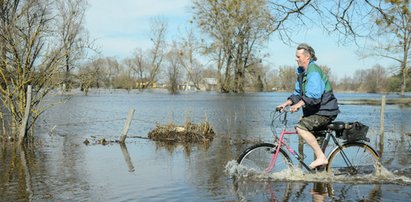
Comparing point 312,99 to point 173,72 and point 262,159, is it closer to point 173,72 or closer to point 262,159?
point 262,159

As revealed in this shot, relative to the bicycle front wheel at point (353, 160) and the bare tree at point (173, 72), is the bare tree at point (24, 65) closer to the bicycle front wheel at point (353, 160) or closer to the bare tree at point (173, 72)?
the bicycle front wheel at point (353, 160)

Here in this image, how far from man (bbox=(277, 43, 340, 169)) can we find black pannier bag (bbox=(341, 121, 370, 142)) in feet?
1.11

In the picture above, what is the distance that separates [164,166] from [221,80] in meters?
65.0

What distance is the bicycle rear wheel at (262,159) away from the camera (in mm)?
7078

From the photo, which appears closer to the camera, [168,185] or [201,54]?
[168,185]

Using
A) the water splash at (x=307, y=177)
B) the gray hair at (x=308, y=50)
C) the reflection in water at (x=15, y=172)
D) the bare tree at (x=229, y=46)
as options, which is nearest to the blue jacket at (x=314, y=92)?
the gray hair at (x=308, y=50)

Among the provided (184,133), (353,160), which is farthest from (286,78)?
(353,160)

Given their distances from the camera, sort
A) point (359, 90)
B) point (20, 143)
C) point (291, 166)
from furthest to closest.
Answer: point (359, 90) < point (20, 143) < point (291, 166)

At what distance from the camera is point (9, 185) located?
7.03m

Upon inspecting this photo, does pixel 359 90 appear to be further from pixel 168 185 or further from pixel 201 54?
pixel 168 185

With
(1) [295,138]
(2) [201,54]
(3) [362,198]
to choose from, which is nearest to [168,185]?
(3) [362,198]

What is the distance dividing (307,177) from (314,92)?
4.74ft

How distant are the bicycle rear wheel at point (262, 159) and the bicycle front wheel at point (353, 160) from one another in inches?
27.3

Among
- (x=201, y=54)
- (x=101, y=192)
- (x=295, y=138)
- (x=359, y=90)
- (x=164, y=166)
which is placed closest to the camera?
(x=101, y=192)
